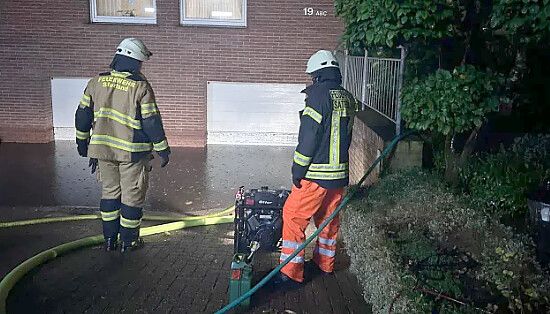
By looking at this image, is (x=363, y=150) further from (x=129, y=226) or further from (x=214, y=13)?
(x=214, y=13)

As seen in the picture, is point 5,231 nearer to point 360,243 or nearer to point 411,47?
point 360,243

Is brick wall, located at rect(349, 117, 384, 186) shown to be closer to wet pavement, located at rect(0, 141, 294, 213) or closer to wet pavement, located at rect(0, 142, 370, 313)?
wet pavement, located at rect(0, 142, 370, 313)

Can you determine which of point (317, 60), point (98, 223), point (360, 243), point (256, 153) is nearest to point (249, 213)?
point (360, 243)

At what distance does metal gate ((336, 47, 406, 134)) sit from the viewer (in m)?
5.82

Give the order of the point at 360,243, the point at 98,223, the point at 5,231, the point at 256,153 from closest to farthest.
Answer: the point at 360,243 → the point at 5,231 → the point at 98,223 → the point at 256,153

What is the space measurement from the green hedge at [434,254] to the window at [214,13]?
6842mm

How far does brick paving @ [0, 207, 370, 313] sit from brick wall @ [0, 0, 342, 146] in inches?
223

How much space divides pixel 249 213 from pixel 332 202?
0.79 m

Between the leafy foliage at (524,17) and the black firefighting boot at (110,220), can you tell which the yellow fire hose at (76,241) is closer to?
the black firefighting boot at (110,220)

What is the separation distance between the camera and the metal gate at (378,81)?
5.82 metres

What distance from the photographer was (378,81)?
23.0ft

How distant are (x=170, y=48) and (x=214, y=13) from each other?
1.17m

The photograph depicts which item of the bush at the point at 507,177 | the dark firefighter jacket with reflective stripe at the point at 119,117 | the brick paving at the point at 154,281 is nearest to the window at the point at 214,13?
the dark firefighter jacket with reflective stripe at the point at 119,117

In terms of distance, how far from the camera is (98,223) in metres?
6.11
